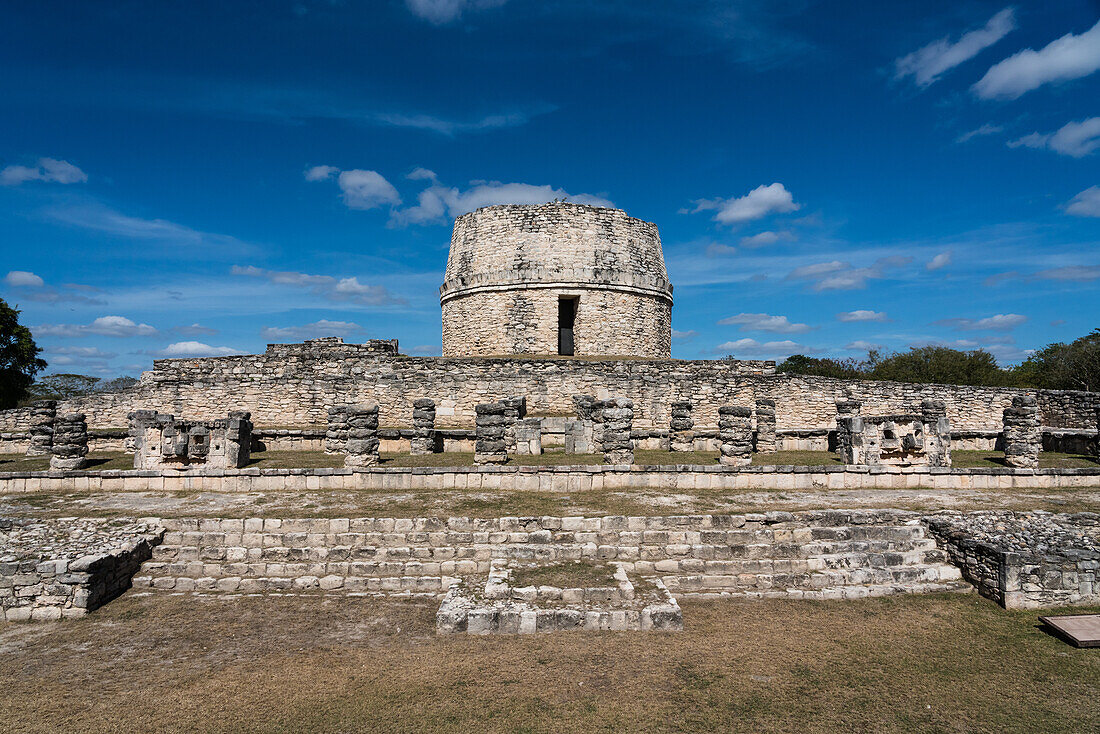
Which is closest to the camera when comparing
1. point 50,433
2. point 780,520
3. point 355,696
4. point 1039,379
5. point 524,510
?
point 355,696

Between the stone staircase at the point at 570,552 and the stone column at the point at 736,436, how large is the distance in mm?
3249

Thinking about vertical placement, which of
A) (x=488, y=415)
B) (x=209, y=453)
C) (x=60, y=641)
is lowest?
(x=60, y=641)

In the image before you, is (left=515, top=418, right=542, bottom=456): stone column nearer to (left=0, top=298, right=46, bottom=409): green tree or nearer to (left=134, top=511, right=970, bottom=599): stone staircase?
(left=134, top=511, right=970, bottom=599): stone staircase

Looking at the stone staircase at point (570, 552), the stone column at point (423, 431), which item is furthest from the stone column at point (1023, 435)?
the stone column at point (423, 431)

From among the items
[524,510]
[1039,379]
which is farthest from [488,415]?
[1039,379]

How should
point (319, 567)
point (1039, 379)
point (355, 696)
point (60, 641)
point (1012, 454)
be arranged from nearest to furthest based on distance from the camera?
point (355, 696), point (60, 641), point (319, 567), point (1012, 454), point (1039, 379)

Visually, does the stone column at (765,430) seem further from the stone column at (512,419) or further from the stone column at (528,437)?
the stone column at (512,419)

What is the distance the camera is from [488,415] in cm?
1066

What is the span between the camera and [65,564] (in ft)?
19.1

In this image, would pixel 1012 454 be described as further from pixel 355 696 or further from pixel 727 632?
pixel 355 696

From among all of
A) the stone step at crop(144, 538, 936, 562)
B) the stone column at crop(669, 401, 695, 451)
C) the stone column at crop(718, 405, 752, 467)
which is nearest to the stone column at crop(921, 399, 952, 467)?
the stone column at crop(718, 405, 752, 467)

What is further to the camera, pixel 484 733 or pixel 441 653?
pixel 441 653

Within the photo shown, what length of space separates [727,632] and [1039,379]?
30498 mm

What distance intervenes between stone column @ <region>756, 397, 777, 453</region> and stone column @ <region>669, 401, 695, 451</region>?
58.7 inches
